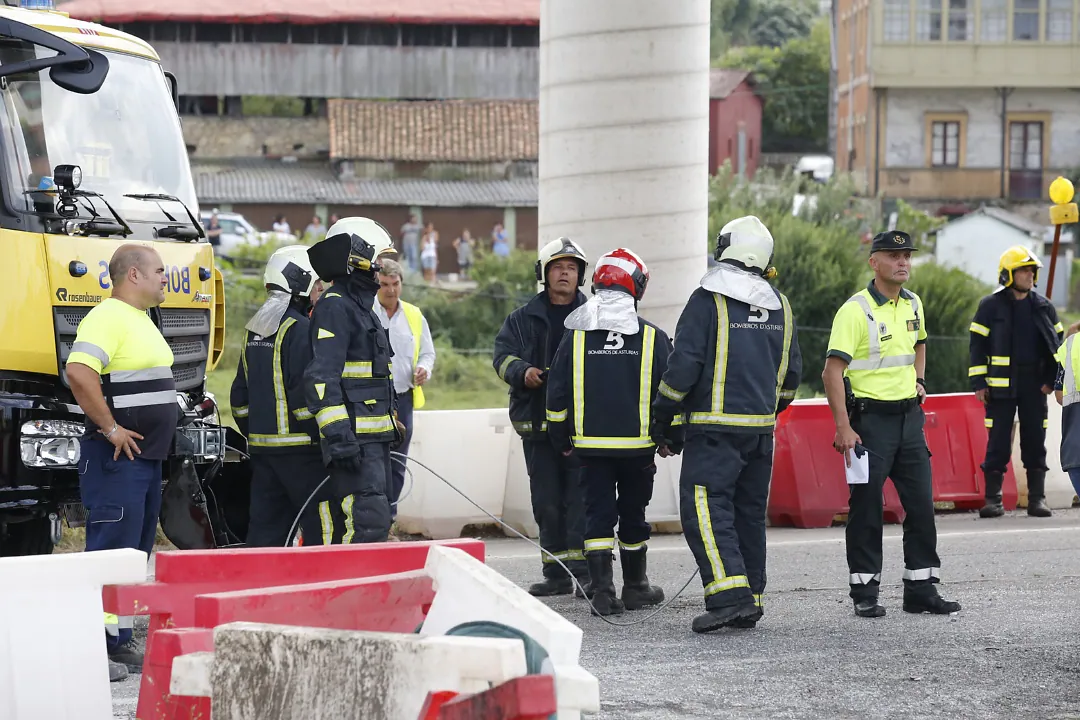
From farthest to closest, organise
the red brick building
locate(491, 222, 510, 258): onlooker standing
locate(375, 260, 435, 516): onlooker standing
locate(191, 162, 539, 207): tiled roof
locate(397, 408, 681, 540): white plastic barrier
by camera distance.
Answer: the red brick building
locate(191, 162, 539, 207): tiled roof
locate(491, 222, 510, 258): onlooker standing
locate(397, 408, 681, 540): white plastic barrier
locate(375, 260, 435, 516): onlooker standing

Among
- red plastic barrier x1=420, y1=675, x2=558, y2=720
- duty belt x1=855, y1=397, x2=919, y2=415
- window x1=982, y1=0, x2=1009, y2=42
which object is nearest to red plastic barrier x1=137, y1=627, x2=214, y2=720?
red plastic barrier x1=420, y1=675, x2=558, y2=720

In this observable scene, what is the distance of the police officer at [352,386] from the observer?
297 inches

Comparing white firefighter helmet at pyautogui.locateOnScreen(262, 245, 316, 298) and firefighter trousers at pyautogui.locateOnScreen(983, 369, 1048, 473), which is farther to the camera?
firefighter trousers at pyautogui.locateOnScreen(983, 369, 1048, 473)

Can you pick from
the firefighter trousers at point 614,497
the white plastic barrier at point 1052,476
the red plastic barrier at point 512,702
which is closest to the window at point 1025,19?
the white plastic barrier at point 1052,476

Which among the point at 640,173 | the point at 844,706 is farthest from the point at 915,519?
the point at 640,173

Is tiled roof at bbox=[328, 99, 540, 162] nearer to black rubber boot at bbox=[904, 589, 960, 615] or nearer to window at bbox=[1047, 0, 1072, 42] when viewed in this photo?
window at bbox=[1047, 0, 1072, 42]

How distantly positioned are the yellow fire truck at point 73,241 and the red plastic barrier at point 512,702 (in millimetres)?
4020

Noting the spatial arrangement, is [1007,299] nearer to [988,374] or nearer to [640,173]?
[988,374]

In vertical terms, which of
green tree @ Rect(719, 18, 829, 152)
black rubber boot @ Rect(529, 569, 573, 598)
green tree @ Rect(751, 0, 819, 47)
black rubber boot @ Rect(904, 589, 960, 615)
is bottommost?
black rubber boot @ Rect(529, 569, 573, 598)

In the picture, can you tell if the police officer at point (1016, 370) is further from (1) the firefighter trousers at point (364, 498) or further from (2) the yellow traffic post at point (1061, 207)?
(1) the firefighter trousers at point (364, 498)

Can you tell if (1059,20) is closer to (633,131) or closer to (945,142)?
(945,142)

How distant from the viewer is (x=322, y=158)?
5500 centimetres

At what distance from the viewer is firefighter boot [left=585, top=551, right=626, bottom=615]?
8266 millimetres

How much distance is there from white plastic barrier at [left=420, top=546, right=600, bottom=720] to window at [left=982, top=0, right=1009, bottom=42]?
5577 cm
